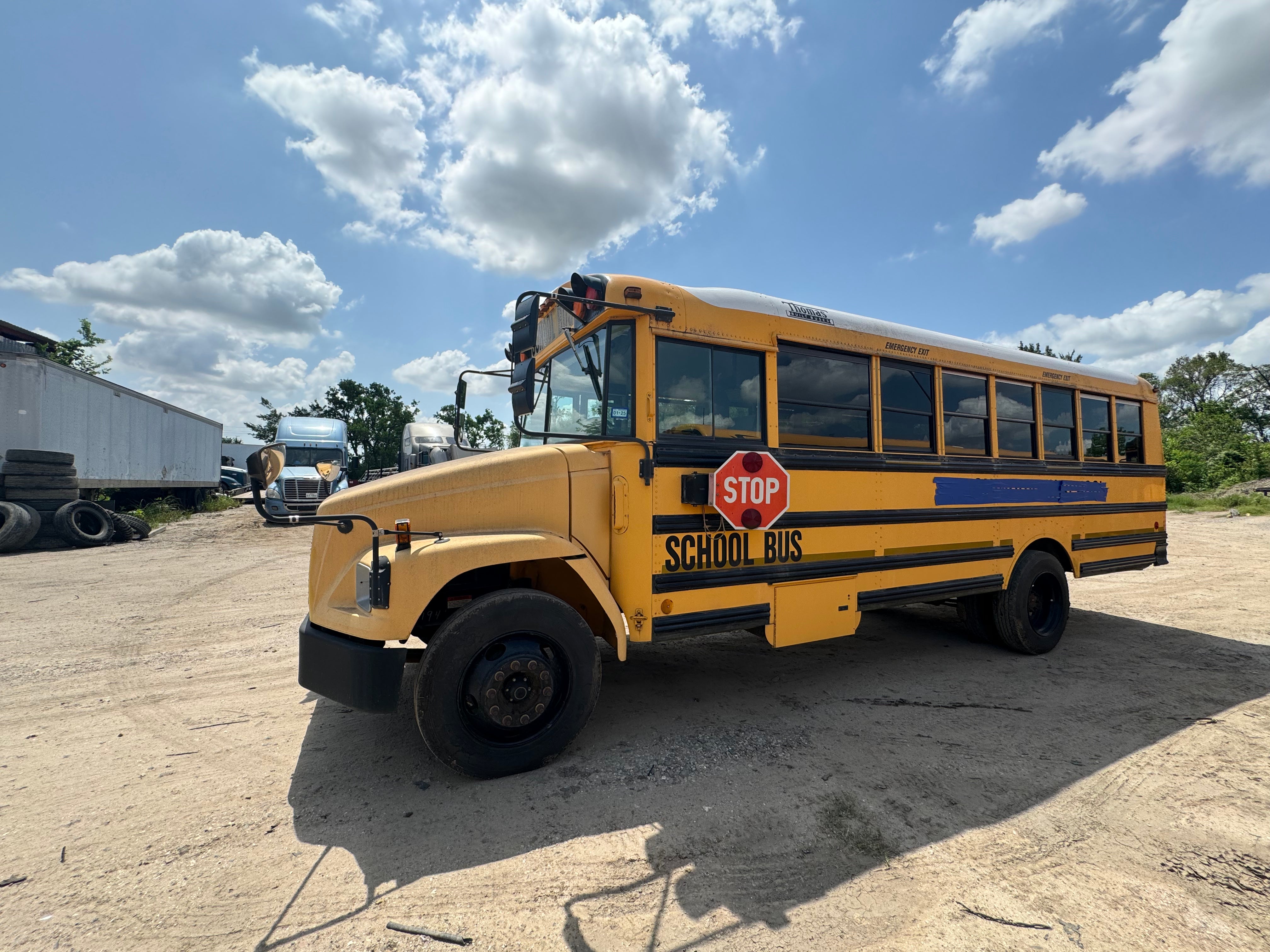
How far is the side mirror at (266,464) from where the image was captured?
2.81 meters

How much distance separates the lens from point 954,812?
2.73 metres

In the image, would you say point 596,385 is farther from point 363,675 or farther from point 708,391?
point 363,675

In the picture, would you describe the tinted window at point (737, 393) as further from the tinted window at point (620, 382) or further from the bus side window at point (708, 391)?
the tinted window at point (620, 382)

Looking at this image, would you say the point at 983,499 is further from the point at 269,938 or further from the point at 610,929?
the point at 269,938

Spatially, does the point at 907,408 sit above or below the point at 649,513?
above

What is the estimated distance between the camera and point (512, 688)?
2936 mm

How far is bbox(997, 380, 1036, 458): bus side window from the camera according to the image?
5000 millimetres

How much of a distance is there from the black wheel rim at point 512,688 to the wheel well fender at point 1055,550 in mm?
4406

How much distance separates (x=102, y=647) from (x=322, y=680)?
3.96 metres

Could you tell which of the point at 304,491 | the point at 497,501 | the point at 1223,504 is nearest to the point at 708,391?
the point at 497,501

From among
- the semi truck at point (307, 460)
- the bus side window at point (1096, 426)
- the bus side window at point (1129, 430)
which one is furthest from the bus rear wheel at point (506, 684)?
the semi truck at point (307, 460)

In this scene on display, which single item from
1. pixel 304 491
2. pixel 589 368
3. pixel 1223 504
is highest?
pixel 589 368

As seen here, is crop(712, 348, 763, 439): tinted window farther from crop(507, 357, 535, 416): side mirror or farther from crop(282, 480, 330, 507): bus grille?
crop(282, 480, 330, 507): bus grille

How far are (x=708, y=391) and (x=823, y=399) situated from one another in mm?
982
